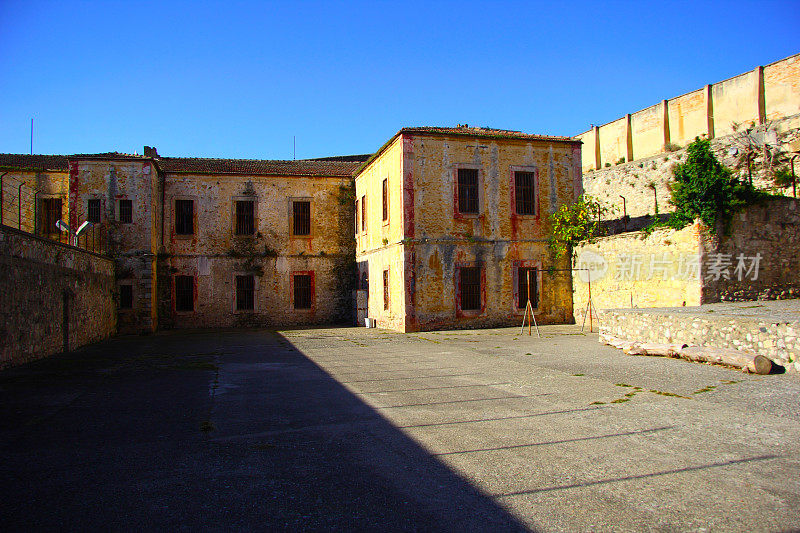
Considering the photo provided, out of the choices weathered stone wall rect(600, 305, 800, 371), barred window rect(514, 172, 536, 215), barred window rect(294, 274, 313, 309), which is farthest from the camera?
barred window rect(294, 274, 313, 309)

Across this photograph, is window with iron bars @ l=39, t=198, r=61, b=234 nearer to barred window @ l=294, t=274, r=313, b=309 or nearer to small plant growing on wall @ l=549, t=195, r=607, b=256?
barred window @ l=294, t=274, r=313, b=309

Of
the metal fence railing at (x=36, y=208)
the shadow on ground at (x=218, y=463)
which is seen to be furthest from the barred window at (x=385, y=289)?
the metal fence railing at (x=36, y=208)

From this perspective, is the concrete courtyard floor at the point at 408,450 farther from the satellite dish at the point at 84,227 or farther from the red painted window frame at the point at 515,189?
the satellite dish at the point at 84,227

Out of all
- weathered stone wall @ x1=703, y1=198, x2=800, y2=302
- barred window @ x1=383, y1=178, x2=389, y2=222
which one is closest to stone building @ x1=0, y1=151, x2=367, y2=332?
barred window @ x1=383, y1=178, x2=389, y2=222

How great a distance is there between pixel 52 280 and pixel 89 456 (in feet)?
34.0

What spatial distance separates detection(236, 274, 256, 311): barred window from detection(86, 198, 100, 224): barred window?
6.19 m

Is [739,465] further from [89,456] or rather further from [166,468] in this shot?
[89,456]

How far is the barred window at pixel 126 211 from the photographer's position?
22.3 m

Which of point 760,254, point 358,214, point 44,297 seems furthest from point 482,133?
point 44,297

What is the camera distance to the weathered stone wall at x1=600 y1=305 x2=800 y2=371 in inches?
329

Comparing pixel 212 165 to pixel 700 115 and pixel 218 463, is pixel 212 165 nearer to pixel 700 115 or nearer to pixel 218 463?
pixel 218 463

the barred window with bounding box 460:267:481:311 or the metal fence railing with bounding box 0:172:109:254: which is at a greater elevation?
the metal fence railing with bounding box 0:172:109:254

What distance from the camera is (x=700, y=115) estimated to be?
92.4 ft

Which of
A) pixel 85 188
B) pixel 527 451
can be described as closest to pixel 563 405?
pixel 527 451
